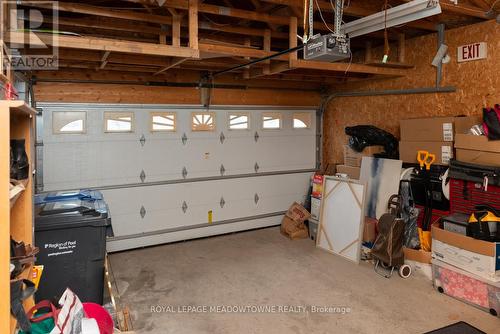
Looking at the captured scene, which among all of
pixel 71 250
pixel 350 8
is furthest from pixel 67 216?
pixel 350 8

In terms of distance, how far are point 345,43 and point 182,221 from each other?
3.66m

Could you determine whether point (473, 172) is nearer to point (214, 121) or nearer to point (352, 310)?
point (352, 310)

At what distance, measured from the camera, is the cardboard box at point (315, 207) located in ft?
17.5

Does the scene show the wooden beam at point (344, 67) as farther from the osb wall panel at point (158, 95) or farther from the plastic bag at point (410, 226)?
the osb wall panel at point (158, 95)

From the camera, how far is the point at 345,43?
105 inches

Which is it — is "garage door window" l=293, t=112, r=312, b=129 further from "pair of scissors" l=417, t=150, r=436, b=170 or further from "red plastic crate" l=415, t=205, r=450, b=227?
"red plastic crate" l=415, t=205, r=450, b=227

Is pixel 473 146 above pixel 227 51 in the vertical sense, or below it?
below

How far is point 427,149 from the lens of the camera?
14.3 ft

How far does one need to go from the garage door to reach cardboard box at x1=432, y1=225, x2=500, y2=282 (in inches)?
114

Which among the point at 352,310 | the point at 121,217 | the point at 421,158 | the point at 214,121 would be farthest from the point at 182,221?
the point at 421,158

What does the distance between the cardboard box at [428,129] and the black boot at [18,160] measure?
4.12 meters

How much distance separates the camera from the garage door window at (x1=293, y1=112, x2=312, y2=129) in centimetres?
631

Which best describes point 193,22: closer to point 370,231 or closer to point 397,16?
point 397,16

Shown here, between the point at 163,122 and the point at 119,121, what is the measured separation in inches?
23.6
